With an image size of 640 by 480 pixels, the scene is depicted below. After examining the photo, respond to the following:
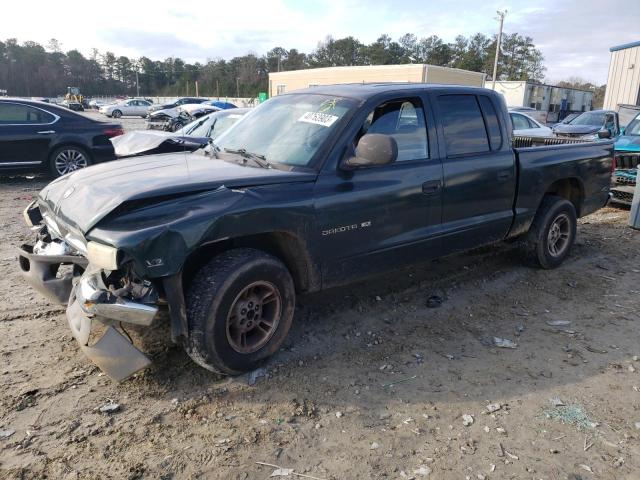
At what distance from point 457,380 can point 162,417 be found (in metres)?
1.93

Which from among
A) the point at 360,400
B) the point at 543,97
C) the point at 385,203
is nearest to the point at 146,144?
the point at 385,203

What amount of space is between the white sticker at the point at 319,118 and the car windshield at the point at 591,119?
1587 centimetres

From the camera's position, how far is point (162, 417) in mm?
2885

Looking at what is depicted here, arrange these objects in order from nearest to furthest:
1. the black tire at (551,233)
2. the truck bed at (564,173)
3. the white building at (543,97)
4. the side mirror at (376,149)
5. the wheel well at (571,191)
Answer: the side mirror at (376,149) < the truck bed at (564,173) < the black tire at (551,233) < the wheel well at (571,191) < the white building at (543,97)

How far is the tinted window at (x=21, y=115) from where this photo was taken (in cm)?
941

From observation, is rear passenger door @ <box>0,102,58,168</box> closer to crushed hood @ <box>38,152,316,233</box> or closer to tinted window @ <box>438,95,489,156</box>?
crushed hood @ <box>38,152,316,233</box>

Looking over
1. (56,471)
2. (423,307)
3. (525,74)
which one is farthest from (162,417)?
(525,74)

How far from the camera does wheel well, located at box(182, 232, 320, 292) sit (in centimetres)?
322

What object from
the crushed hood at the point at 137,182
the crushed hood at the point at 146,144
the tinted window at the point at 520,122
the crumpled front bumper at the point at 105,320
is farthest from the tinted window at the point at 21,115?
the tinted window at the point at 520,122

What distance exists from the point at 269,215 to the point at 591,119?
17137 millimetres

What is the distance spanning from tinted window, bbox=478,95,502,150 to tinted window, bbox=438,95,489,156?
78 mm

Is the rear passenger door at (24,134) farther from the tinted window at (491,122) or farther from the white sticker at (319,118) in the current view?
the tinted window at (491,122)

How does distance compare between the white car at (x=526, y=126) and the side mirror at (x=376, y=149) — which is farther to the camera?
the white car at (x=526, y=126)

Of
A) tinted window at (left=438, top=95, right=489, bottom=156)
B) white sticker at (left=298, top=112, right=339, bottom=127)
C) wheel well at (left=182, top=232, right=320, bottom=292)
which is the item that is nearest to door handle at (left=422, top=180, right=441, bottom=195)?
tinted window at (left=438, top=95, right=489, bottom=156)
